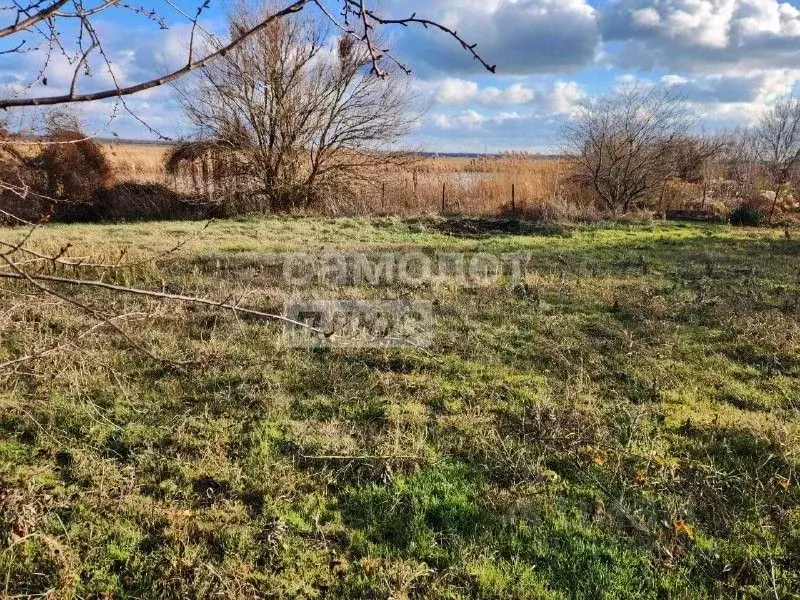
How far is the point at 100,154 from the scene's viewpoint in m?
17.5

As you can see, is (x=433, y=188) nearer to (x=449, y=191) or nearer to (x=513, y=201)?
(x=449, y=191)

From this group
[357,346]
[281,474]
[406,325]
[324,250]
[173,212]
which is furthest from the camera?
[173,212]

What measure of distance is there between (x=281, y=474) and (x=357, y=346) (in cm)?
215

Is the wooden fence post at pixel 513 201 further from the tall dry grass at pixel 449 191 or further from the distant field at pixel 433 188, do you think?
the distant field at pixel 433 188

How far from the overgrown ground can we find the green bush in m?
11.9

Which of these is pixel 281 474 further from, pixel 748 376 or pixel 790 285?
pixel 790 285

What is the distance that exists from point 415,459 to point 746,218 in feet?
55.1

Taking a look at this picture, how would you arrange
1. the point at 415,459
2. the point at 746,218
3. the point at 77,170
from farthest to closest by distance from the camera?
1. the point at 77,170
2. the point at 746,218
3. the point at 415,459

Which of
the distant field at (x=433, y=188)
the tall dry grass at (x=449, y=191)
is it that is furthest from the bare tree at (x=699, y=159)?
the distant field at (x=433, y=188)

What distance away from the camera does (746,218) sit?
1641 cm

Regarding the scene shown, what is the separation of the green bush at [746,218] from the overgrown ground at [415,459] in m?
11.9

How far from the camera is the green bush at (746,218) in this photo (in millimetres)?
16297

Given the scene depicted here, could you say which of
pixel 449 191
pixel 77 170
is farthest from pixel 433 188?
pixel 77 170

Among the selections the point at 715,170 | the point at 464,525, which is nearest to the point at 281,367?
Result: the point at 464,525
